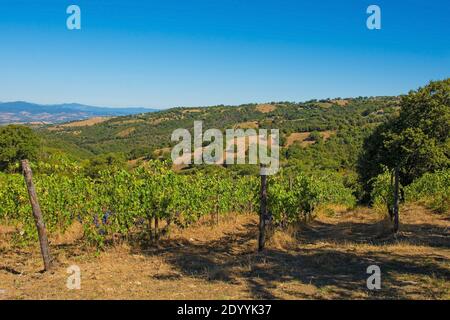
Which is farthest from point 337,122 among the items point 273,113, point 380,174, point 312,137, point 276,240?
point 276,240

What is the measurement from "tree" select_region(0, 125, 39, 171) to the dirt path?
4580cm

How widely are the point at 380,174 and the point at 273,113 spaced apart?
429ft

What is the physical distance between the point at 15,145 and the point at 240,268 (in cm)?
5388

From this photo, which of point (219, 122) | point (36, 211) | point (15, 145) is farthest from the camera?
point (219, 122)

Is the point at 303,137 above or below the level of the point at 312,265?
above

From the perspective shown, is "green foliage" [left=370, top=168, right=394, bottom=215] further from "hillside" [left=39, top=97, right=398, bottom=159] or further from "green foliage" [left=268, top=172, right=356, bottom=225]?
"hillside" [left=39, top=97, right=398, bottom=159]

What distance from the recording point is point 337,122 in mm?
99250

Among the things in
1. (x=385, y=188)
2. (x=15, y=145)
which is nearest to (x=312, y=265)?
(x=385, y=188)

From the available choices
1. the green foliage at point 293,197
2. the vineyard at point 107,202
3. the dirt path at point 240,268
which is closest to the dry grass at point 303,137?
the green foliage at point 293,197

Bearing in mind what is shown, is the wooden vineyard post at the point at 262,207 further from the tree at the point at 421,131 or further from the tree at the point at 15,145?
the tree at the point at 15,145

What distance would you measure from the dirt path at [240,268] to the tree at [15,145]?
45798 millimetres

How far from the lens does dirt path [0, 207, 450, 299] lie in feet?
25.0

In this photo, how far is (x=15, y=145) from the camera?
53375 millimetres

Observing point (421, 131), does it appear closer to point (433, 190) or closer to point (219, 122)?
point (433, 190)
